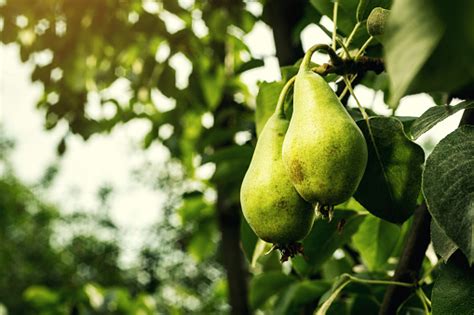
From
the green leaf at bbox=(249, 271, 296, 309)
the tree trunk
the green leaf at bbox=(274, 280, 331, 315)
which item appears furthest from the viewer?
the tree trunk

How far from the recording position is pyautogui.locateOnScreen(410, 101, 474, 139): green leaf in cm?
69

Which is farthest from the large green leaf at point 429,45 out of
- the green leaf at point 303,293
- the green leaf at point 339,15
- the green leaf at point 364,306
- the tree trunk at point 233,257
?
the tree trunk at point 233,257

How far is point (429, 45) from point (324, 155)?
27 cm

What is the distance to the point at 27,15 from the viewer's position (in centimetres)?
254

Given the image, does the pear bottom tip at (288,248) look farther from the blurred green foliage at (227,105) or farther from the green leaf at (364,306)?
the green leaf at (364,306)

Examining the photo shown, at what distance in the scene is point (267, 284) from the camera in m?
1.44

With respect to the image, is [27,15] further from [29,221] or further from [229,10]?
[29,221]

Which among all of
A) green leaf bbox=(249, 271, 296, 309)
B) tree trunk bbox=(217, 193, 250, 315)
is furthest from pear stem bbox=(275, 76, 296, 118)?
tree trunk bbox=(217, 193, 250, 315)

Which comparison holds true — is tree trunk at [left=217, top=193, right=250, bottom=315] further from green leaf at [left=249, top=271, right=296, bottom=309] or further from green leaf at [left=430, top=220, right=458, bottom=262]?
green leaf at [left=430, top=220, right=458, bottom=262]

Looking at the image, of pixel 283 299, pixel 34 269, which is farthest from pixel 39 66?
pixel 34 269

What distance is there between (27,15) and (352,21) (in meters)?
1.92

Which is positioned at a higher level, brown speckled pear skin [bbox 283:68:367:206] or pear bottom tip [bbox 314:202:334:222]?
brown speckled pear skin [bbox 283:68:367:206]

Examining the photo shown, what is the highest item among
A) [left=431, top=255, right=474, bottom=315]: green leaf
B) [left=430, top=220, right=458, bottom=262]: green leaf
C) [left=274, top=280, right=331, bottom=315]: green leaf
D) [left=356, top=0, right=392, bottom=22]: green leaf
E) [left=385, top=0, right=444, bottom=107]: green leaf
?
[left=385, top=0, right=444, bottom=107]: green leaf

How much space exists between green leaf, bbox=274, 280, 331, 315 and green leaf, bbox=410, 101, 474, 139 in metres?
0.60
